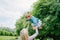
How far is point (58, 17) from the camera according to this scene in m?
17.2

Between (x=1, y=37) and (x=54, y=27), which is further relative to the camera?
(x=1, y=37)

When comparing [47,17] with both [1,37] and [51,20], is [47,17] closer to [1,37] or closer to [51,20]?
[51,20]

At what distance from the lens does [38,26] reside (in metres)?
6.89

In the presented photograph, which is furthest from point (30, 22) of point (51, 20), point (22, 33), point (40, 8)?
point (40, 8)

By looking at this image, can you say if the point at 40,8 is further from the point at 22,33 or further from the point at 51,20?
the point at 22,33

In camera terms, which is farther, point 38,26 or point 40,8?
point 40,8

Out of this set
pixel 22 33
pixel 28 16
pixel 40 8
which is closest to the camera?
pixel 22 33

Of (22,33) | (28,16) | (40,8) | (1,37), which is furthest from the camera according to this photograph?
(1,37)

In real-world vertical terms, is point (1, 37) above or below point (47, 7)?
below

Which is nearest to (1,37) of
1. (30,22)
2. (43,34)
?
(43,34)

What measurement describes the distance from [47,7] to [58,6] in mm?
1086

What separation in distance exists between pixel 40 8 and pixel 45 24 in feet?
4.12

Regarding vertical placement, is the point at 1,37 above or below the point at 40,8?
below

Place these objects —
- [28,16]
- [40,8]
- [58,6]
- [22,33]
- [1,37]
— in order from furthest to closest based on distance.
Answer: [1,37]
[40,8]
[58,6]
[28,16]
[22,33]
